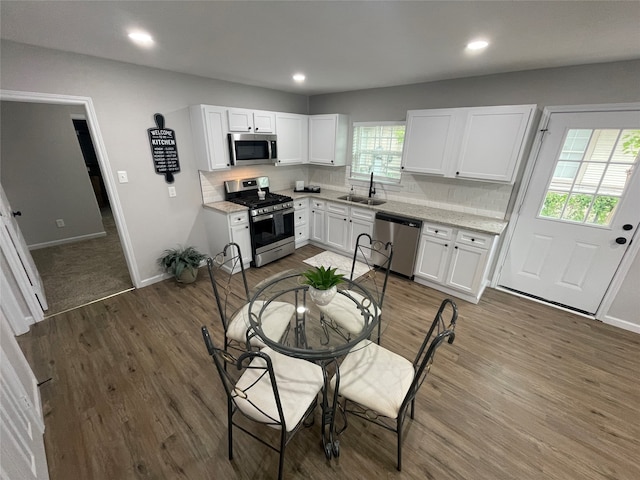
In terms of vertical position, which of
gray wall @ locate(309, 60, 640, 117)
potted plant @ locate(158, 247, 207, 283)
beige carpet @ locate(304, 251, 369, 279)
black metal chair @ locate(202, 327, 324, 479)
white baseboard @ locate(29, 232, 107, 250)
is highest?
gray wall @ locate(309, 60, 640, 117)

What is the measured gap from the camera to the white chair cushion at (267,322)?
178 cm

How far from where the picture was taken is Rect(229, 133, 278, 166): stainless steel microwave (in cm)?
342

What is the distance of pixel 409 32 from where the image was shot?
1.80m

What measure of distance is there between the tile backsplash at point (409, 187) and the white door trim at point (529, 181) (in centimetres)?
13

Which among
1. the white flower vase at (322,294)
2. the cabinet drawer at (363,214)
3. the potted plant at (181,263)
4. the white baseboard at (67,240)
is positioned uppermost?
the cabinet drawer at (363,214)

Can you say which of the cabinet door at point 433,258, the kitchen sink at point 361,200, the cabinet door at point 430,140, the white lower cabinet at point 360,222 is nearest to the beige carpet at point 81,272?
the white lower cabinet at point 360,222

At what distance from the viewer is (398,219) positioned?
3.35m

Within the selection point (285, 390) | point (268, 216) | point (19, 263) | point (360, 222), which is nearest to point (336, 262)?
point (360, 222)

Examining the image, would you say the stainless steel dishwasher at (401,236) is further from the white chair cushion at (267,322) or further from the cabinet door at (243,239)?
the white chair cushion at (267,322)

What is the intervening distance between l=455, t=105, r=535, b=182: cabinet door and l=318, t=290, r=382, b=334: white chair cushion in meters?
2.10

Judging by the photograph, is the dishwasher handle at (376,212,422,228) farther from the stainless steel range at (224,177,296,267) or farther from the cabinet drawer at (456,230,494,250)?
the stainless steel range at (224,177,296,267)

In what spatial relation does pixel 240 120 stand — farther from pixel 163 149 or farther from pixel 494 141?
pixel 494 141

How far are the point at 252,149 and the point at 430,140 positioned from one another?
238 cm

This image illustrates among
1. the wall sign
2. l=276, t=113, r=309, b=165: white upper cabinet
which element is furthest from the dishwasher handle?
the wall sign
